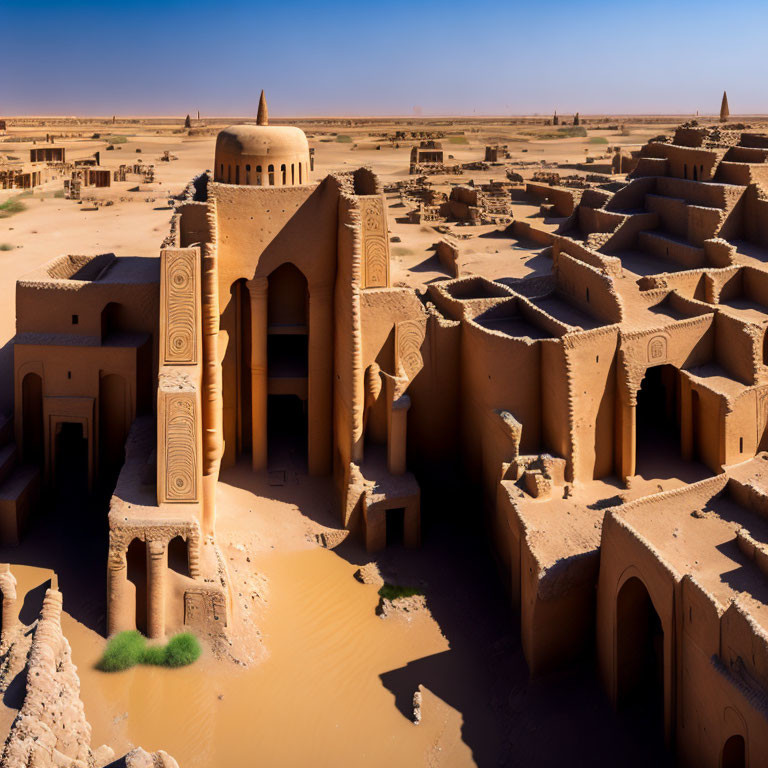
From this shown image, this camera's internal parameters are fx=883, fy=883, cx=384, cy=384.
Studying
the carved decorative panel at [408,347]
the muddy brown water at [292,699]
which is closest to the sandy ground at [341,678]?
the muddy brown water at [292,699]

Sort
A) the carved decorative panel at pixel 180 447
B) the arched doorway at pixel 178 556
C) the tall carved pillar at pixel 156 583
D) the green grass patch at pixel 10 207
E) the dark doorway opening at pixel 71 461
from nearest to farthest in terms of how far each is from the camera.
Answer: the tall carved pillar at pixel 156 583, the arched doorway at pixel 178 556, the carved decorative panel at pixel 180 447, the dark doorway opening at pixel 71 461, the green grass patch at pixel 10 207

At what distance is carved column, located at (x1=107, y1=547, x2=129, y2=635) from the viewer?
14430 millimetres

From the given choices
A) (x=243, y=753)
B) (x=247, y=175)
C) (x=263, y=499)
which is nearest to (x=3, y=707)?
(x=243, y=753)

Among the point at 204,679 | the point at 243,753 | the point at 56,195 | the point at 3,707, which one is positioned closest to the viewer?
the point at 3,707

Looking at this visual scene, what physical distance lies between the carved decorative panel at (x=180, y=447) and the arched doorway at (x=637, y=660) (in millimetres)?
7238

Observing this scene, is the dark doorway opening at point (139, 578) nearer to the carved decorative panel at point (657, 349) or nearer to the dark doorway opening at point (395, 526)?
the dark doorway opening at point (395, 526)

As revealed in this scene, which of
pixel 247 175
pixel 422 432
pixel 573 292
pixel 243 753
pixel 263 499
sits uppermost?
pixel 247 175

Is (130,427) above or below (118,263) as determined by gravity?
below

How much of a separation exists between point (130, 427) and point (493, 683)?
8946 millimetres

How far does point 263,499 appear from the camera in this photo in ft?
59.5

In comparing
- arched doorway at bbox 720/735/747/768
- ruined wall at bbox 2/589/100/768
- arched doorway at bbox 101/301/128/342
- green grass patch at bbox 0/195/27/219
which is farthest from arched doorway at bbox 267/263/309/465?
green grass patch at bbox 0/195/27/219

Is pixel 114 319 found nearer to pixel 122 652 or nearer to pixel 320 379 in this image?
pixel 320 379

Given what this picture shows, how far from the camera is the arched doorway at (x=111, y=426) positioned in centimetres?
1820

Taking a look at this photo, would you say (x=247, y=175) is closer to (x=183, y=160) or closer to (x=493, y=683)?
(x=493, y=683)
